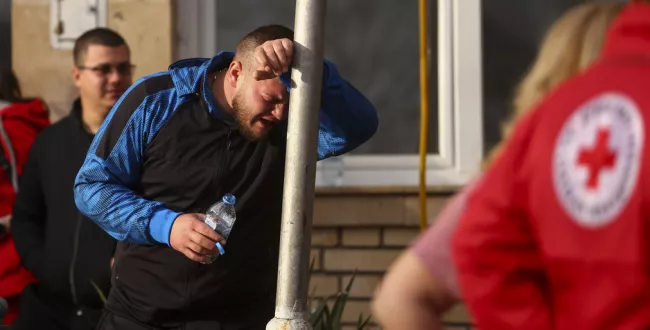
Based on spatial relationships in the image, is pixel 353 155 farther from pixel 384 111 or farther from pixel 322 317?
pixel 322 317

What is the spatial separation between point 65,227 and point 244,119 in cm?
150

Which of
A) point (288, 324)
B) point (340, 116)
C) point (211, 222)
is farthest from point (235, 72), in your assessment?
point (288, 324)

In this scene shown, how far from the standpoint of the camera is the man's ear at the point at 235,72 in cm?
393

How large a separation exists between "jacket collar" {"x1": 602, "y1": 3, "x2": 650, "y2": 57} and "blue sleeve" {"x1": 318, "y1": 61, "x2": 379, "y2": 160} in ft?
7.75

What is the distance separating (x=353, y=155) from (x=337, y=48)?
524 millimetres

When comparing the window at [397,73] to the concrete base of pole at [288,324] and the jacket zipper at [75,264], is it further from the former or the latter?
the concrete base of pole at [288,324]

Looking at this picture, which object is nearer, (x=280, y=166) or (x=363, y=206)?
(x=280, y=166)

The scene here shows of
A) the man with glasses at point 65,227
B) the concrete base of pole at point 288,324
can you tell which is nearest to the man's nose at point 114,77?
the man with glasses at point 65,227

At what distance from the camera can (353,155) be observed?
5.84m

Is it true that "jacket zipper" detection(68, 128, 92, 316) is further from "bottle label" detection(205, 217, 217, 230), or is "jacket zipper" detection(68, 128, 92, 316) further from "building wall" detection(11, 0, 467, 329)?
"bottle label" detection(205, 217, 217, 230)

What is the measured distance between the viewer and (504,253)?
5.86ft

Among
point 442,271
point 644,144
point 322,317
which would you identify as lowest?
point 322,317

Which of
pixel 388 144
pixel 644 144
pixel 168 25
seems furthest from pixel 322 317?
pixel 644 144

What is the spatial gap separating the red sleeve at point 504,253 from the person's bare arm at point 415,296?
0.08 metres
